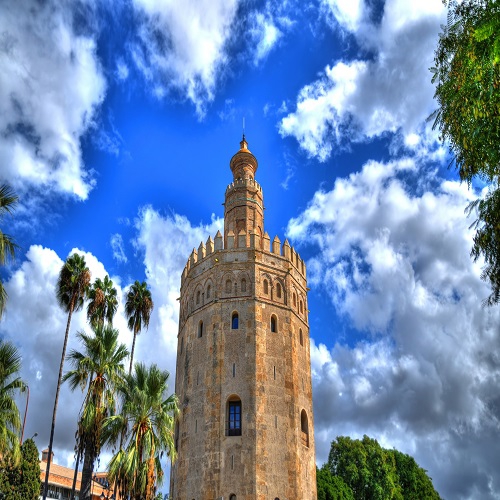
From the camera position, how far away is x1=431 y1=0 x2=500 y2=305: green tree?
32.3ft

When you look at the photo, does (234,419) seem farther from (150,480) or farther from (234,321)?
(150,480)

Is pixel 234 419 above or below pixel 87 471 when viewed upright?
above

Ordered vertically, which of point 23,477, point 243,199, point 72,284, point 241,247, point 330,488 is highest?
point 243,199

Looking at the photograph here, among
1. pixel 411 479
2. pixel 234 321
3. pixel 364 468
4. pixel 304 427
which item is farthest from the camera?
pixel 411 479

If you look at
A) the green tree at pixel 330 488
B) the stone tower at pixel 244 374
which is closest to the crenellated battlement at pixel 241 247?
the stone tower at pixel 244 374

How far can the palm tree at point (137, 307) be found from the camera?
121 feet

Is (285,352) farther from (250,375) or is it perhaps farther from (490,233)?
(490,233)

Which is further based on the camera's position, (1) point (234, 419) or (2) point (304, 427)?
(2) point (304, 427)

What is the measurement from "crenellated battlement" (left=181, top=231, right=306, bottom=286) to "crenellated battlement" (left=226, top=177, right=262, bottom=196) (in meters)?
4.71

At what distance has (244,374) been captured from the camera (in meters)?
32.7

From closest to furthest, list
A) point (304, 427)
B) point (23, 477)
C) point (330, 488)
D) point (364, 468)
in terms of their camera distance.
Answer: point (23, 477) < point (304, 427) < point (330, 488) < point (364, 468)

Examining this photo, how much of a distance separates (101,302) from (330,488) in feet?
70.9

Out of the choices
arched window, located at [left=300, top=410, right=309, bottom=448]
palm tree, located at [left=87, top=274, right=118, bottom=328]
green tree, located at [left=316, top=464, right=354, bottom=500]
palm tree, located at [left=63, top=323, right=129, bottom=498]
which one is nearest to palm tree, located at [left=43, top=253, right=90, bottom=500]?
palm tree, located at [left=87, top=274, right=118, bottom=328]

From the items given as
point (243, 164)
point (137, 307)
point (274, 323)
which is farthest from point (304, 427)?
point (243, 164)
